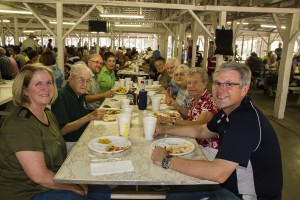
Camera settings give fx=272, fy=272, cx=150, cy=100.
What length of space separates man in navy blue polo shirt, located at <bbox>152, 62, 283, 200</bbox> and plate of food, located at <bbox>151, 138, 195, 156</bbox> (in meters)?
0.15

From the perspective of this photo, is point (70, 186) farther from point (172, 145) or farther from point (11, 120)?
point (172, 145)

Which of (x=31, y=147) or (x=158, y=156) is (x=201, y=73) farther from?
(x=31, y=147)

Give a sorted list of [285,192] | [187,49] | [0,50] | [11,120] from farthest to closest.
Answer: [187,49] → [0,50] → [285,192] → [11,120]

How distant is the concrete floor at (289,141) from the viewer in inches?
124

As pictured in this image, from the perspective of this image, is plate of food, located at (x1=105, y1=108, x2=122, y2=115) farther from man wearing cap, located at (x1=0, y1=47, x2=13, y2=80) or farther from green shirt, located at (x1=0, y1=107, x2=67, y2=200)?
man wearing cap, located at (x1=0, y1=47, x2=13, y2=80)

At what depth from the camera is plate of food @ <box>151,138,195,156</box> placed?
1724mm

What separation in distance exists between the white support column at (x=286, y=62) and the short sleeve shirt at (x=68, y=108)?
4.88 meters

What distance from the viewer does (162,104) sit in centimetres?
325

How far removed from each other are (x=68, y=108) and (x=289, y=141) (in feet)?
12.8

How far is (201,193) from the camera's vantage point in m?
1.86

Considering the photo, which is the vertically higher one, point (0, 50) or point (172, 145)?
point (0, 50)

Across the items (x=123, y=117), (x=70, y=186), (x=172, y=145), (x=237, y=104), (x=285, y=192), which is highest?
(x=237, y=104)

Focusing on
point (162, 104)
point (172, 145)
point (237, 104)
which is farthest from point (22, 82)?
point (162, 104)

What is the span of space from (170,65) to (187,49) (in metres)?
8.49
